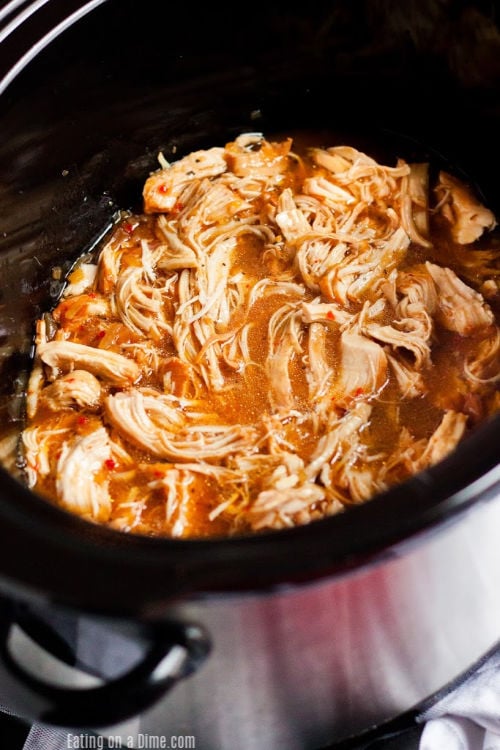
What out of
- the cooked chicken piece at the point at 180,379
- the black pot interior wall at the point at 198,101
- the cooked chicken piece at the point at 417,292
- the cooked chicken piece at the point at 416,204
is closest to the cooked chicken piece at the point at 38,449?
the black pot interior wall at the point at 198,101

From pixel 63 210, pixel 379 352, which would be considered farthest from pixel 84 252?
pixel 379 352

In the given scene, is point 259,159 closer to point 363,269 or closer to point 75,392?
point 363,269

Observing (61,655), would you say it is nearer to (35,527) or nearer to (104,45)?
(35,527)

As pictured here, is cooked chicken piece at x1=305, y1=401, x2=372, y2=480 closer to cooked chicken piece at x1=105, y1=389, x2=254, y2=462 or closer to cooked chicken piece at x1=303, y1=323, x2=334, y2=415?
cooked chicken piece at x1=303, y1=323, x2=334, y2=415

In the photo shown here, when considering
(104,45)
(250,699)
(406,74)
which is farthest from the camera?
(406,74)

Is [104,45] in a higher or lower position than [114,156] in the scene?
higher

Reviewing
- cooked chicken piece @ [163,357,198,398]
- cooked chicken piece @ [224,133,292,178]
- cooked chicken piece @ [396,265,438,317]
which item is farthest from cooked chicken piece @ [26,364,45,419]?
cooked chicken piece @ [396,265,438,317]

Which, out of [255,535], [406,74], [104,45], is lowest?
[406,74]
